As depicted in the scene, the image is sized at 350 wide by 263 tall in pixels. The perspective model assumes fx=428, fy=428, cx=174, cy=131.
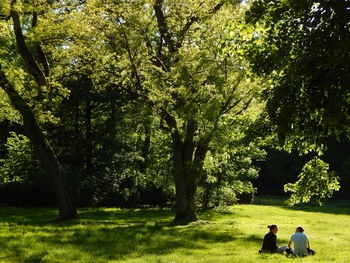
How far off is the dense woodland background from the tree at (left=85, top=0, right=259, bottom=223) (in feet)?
0.25

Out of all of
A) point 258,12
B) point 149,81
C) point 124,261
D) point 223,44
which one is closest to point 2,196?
point 149,81

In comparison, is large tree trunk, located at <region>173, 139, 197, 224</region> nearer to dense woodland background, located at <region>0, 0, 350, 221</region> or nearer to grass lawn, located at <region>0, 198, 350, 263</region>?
dense woodland background, located at <region>0, 0, 350, 221</region>

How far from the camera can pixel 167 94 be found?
22.0 metres

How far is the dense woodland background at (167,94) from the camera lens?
325 inches

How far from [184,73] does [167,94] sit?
1.42 m

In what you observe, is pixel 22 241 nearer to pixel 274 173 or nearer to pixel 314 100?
pixel 314 100

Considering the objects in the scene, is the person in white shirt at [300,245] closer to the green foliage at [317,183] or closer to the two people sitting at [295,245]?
the two people sitting at [295,245]

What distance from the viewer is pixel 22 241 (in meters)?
15.8

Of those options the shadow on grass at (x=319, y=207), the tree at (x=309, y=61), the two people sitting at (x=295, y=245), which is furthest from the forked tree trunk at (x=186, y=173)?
the tree at (x=309, y=61)

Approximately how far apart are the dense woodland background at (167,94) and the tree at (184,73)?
0.07m

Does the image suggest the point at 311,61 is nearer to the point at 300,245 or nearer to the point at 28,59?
the point at 300,245

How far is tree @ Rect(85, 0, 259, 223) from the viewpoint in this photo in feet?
70.7

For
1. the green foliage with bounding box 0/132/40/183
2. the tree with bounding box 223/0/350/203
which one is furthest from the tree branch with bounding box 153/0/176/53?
the green foliage with bounding box 0/132/40/183

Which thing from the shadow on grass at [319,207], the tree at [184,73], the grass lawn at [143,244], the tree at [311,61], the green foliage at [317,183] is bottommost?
the grass lawn at [143,244]
